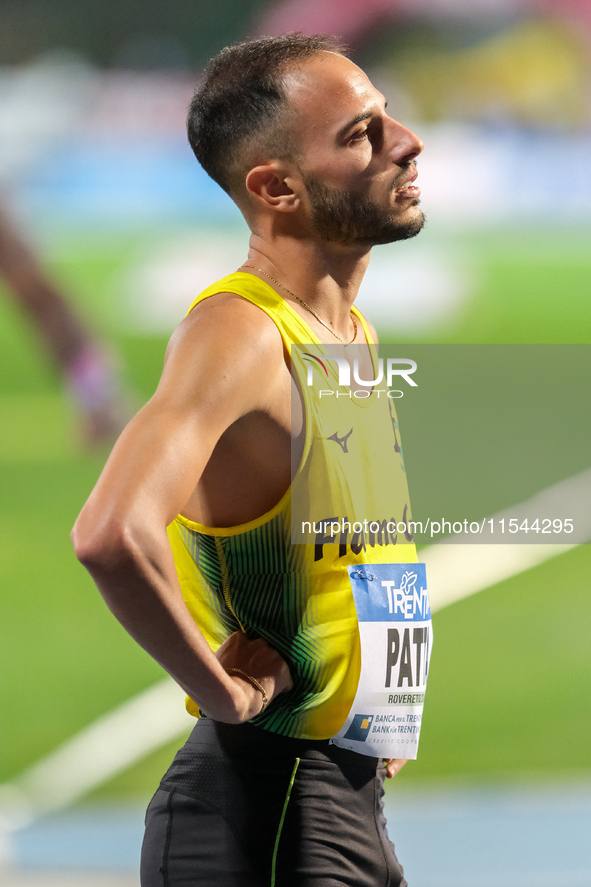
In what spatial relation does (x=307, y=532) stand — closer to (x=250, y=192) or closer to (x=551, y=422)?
(x=250, y=192)

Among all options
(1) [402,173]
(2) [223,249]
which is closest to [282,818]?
(1) [402,173]

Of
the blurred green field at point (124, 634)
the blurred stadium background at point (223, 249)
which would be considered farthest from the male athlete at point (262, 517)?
the blurred stadium background at point (223, 249)

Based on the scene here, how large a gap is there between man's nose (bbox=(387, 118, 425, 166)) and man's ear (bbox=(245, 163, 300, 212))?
0.15 metres

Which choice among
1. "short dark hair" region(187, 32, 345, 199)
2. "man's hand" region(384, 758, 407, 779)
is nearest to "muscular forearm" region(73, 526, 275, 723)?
"man's hand" region(384, 758, 407, 779)

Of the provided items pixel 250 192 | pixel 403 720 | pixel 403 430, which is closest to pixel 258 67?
pixel 250 192

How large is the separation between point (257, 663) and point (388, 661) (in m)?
0.18

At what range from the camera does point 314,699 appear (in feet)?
4.04

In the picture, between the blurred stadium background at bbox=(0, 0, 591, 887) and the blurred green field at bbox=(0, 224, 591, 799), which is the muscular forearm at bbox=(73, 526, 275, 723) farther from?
the blurred stadium background at bbox=(0, 0, 591, 887)

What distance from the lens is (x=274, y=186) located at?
4.52 feet

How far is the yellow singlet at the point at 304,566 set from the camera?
1.21 metres

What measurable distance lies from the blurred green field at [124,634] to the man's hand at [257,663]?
95.3 inches
